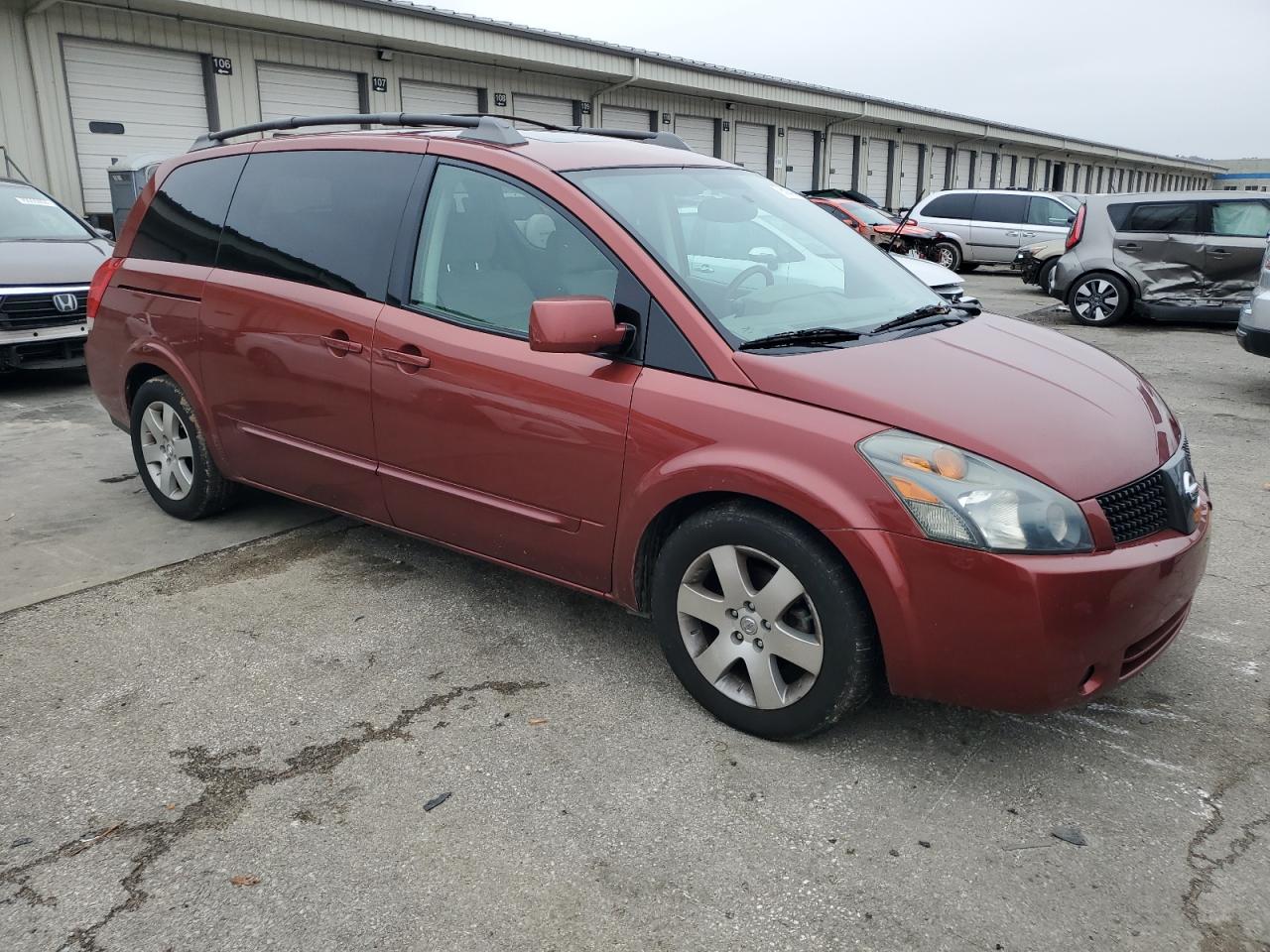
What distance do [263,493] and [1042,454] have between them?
12.9 feet

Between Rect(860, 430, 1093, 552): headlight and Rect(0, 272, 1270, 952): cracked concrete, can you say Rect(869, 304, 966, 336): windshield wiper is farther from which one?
Rect(0, 272, 1270, 952): cracked concrete

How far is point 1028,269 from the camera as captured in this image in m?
15.2

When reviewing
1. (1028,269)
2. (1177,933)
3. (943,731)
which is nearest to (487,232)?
(943,731)

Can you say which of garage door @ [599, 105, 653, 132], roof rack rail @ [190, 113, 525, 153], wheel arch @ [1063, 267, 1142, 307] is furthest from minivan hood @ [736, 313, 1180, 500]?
garage door @ [599, 105, 653, 132]

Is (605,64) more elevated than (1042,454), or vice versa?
(605,64)

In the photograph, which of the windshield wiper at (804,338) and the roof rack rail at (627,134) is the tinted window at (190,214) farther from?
the windshield wiper at (804,338)

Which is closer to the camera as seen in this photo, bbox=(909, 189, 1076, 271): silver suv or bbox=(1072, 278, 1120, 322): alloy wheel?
bbox=(1072, 278, 1120, 322): alloy wheel

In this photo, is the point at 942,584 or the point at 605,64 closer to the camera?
the point at 942,584

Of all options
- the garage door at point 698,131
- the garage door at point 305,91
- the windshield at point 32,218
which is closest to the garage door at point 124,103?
the garage door at point 305,91

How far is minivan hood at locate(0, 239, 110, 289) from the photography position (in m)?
7.47

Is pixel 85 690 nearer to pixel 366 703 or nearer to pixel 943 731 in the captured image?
pixel 366 703

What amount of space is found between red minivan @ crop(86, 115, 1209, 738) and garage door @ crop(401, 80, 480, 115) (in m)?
13.8

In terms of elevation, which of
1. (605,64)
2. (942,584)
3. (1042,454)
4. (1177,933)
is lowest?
(1177,933)

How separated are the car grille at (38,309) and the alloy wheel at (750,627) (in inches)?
260
